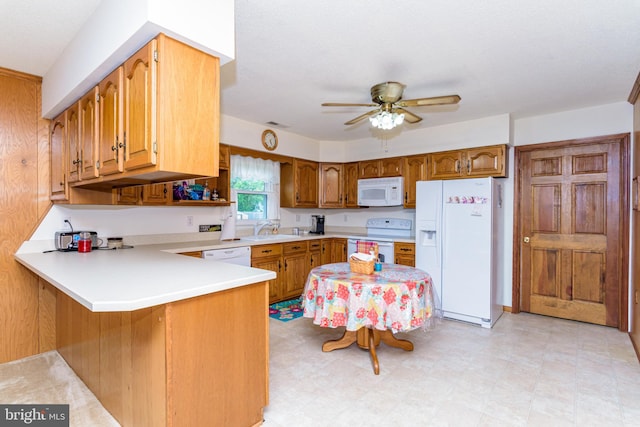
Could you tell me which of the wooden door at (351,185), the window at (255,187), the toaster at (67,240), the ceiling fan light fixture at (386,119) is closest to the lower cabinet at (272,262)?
the window at (255,187)

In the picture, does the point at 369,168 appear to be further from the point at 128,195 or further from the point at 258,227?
the point at 128,195

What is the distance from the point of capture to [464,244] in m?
3.64

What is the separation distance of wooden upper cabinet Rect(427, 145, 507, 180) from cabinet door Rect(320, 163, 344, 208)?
57.1 inches

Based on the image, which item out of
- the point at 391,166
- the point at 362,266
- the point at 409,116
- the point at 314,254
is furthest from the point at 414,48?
the point at 314,254

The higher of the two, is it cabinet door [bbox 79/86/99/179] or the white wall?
the white wall

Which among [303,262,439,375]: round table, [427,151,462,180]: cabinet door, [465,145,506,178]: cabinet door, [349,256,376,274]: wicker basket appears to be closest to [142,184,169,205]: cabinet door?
[303,262,439,375]: round table

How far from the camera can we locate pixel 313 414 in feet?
6.46

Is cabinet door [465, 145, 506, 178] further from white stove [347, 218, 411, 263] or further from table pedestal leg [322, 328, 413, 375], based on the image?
table pedestal leg [322, 328, 413, 375]

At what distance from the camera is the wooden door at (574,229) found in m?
3.42

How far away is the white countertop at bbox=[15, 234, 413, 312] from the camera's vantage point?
1.37m

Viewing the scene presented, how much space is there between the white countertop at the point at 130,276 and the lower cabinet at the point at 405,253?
8.65 ft

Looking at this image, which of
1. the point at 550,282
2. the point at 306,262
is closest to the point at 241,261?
the point at 306,262

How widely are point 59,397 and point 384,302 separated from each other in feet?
7.45

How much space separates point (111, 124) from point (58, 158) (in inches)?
49.6
